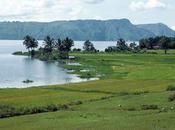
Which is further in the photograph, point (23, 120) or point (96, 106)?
point (96, 106)

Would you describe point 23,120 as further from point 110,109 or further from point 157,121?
point 157,121

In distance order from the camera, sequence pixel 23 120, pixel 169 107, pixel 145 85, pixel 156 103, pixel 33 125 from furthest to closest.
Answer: pixel 145 85, pixel 156 103, pixel 169 107, pixel 23 120, pixel 33 125

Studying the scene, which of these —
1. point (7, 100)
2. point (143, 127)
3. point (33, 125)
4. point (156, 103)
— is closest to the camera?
point (143, 127)

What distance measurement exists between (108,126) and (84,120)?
457 centimetres

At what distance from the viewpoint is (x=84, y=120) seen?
35938 millimetres

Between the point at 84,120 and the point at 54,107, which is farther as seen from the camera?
the point at 54,107

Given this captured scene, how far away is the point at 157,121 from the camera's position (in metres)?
32.0

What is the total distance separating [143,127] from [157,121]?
7.34 feet

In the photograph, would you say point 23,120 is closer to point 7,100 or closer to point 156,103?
point 156,103

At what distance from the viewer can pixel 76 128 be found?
105 feet

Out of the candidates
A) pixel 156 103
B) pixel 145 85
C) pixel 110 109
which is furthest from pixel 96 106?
pixel 145 85

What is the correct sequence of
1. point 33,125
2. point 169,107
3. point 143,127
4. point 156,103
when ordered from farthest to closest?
point 156,103
point 169,107
point 33,125
point 143,127

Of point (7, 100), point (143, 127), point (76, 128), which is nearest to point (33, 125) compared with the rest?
point (76, 128)

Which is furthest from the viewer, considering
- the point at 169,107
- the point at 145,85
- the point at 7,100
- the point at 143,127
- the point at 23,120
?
the point at 145,85
